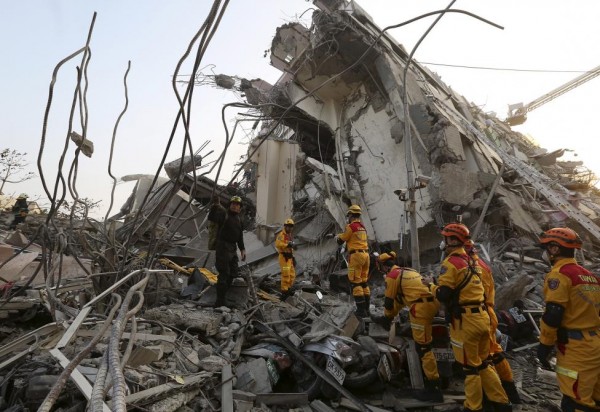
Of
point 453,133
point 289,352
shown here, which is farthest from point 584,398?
point 453,133

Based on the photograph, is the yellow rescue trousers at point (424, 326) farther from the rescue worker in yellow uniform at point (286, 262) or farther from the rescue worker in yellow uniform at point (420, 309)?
the rescue worker in yellow uniform at point (286, 262)

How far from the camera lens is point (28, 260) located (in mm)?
5031

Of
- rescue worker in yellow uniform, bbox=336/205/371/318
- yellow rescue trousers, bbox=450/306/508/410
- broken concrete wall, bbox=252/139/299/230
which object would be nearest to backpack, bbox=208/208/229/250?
rescue worker in yellow uniform, bbox=336/205/371/318

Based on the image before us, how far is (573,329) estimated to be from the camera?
264 cm

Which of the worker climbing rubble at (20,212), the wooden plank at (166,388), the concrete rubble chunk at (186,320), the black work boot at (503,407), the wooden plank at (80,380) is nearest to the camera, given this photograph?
the wooden plank at (80,380)

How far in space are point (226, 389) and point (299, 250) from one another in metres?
6.59

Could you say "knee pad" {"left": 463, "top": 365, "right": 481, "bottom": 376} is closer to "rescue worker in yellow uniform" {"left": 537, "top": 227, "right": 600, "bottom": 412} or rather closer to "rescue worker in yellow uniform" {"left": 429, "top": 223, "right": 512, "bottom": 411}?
"rescue worker in yellow uniform" {"left": 429, "top": 223, "right": 512, "bottom": 411}

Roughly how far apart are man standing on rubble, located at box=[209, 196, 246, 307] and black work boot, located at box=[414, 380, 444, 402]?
125 inches

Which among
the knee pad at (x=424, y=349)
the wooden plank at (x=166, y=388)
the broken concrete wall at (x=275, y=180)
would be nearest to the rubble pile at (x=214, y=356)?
the wooden plank at (x=166, y=388)

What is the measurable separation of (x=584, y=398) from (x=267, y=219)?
8.33 meters

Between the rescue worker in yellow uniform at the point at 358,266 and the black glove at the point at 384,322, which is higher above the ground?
the rescue worker in yellow uniform at the point at 358,266

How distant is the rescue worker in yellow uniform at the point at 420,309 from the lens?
3.46 metres

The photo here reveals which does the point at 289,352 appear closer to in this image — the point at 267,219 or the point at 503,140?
the point at 267,219

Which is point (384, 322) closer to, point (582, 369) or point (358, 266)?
point (358, 266)
